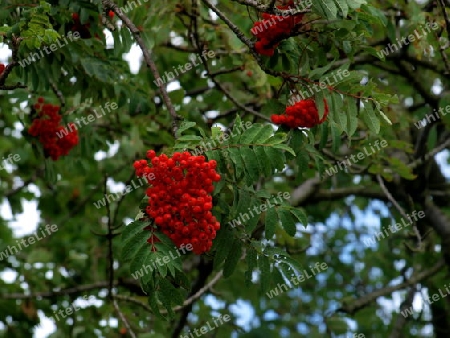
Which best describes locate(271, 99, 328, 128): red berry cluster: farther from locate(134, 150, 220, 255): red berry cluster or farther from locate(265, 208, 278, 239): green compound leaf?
locate(134, 150, 220, 255): red berry cluster

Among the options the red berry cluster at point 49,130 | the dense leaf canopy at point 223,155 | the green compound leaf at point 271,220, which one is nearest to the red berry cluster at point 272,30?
the dense leaf canopy at point 223,155

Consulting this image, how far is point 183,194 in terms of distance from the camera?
270 cm

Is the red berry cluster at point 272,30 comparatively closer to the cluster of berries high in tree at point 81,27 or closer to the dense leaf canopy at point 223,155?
the dense leaf canopy at point 223,155

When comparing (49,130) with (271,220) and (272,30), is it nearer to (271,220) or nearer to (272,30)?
(272,30)

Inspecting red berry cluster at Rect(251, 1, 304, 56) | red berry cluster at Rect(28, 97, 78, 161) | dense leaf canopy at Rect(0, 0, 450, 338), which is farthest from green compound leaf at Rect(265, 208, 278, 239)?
red berry cluster at Rect(28, 97, 78, 161)

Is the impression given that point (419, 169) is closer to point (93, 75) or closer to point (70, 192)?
point (93, 75)

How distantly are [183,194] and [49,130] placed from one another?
6.32ft

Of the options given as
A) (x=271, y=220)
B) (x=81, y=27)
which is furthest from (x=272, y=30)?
(x=81, y=27)

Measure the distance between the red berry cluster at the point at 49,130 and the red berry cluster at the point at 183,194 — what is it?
1803 millimetres

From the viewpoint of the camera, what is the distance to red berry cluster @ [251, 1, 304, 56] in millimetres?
3193

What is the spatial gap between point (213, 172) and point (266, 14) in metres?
0.99

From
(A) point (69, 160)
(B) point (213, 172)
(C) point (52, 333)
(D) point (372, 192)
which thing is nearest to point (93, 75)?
(A) point (69, 160)

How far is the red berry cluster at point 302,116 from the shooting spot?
10.6ft

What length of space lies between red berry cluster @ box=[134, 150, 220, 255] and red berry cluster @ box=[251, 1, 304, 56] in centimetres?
87
